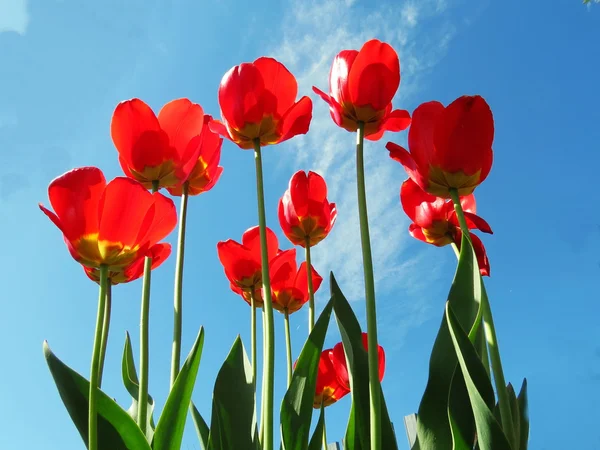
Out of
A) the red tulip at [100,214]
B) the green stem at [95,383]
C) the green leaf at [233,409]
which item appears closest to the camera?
the green stem at [95,383]

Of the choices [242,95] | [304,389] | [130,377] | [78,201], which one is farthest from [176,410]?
[242,95]

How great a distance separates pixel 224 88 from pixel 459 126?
0.39 m

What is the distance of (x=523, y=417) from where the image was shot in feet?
2.76

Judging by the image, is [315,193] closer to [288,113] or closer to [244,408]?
[288,113]

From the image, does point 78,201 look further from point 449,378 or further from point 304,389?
point 449,378

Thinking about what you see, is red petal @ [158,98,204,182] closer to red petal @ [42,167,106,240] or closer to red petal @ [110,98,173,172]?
red petal @ [110,98,173,172]

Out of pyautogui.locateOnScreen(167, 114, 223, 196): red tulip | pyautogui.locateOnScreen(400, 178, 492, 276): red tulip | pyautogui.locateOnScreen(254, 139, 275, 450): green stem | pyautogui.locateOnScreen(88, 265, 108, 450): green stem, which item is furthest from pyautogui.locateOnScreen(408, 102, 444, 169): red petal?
pyautogui.locateOnScreen(88, 265, 108, 450): green stem

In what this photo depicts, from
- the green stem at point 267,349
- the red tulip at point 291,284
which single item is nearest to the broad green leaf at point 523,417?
the green stem at point 267,349

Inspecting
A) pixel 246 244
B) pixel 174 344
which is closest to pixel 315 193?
pixel 246 244

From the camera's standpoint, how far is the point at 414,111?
33.3 inches

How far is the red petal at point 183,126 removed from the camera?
2.94ft

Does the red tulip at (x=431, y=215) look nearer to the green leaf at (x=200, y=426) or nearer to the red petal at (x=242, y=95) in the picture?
the red petal at (x=242, y=95)

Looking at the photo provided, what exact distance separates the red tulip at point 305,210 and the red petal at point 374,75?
266 mm

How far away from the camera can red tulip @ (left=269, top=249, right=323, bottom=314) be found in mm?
1170
